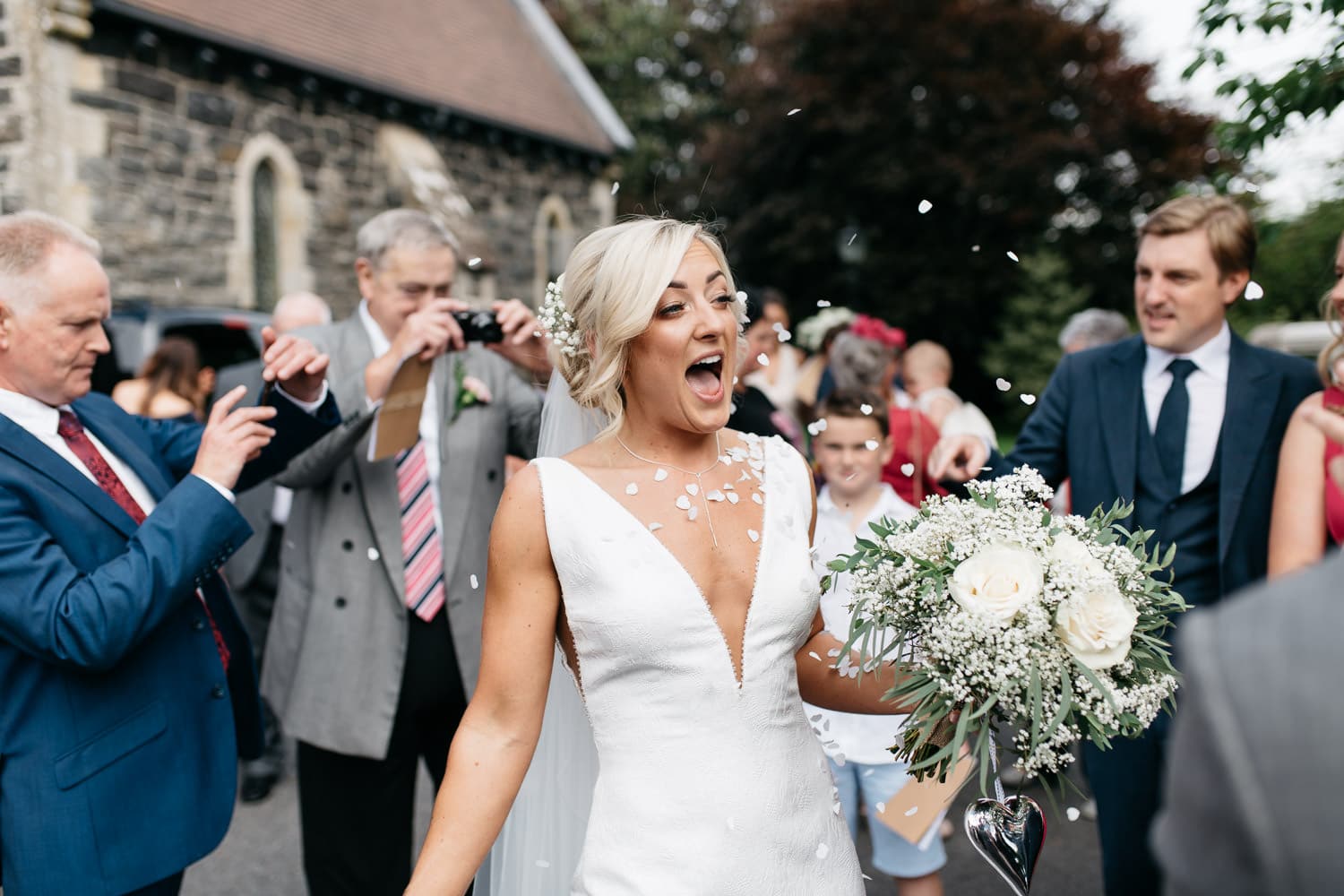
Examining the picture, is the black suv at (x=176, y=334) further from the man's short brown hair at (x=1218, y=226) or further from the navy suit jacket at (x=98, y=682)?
the man's short brown hair at (x=1218, y=226)

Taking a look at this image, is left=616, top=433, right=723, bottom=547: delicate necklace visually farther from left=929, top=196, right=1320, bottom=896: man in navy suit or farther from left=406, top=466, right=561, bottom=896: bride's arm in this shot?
left=929, top=196, right=1320, bottom=896: man in navy suit

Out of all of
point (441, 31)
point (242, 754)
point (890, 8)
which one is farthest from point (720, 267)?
point (890, 8)

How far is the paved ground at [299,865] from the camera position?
4.60m

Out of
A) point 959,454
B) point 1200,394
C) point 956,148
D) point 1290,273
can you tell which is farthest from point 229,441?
point 956,148

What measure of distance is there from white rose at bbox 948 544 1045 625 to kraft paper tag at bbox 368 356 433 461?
73.8 inches

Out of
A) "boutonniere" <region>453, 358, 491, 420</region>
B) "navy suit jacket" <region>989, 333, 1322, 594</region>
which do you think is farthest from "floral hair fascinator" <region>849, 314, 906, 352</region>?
"boutonniere" <region>453, 358, 491, 420</region>

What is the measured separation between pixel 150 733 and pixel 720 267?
180cm

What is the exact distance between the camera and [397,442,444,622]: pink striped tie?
3525 millimetres

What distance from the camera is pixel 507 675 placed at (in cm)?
215

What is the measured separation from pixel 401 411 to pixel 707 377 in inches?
53.6

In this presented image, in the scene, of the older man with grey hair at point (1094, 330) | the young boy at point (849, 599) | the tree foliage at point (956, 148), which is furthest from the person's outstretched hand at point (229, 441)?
the tree foliage at point (956, 148)

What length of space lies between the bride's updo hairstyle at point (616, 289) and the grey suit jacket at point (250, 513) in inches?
134

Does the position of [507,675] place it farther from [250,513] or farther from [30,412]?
[250,513]

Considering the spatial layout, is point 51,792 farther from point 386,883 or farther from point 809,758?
point 809,758
